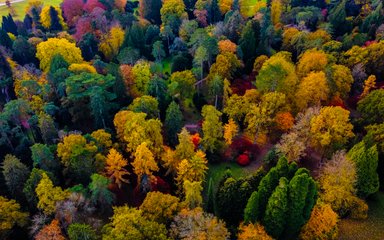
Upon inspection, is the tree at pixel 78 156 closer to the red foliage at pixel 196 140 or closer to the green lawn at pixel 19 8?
the red foliage at pixel 196 140

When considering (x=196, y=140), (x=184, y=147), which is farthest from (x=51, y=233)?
(x=196, y=140)

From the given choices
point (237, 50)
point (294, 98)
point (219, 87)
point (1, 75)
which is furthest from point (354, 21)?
point (1, 75)

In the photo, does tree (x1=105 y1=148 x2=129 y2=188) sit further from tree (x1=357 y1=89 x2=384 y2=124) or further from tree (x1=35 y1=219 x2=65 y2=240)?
tree (x1=357 y1=89 x2=384 y2=124)

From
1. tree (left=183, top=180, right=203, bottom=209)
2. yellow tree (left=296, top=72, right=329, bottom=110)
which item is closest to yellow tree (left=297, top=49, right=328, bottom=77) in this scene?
yellow tree (left=296, top=72, right=329, bottom=110)

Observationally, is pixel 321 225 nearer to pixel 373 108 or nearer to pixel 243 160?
pixel 243 160

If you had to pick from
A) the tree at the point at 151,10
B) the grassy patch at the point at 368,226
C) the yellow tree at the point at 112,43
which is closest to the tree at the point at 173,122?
the grassy patch at the point at 368,226

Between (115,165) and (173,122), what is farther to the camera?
(173,122)
